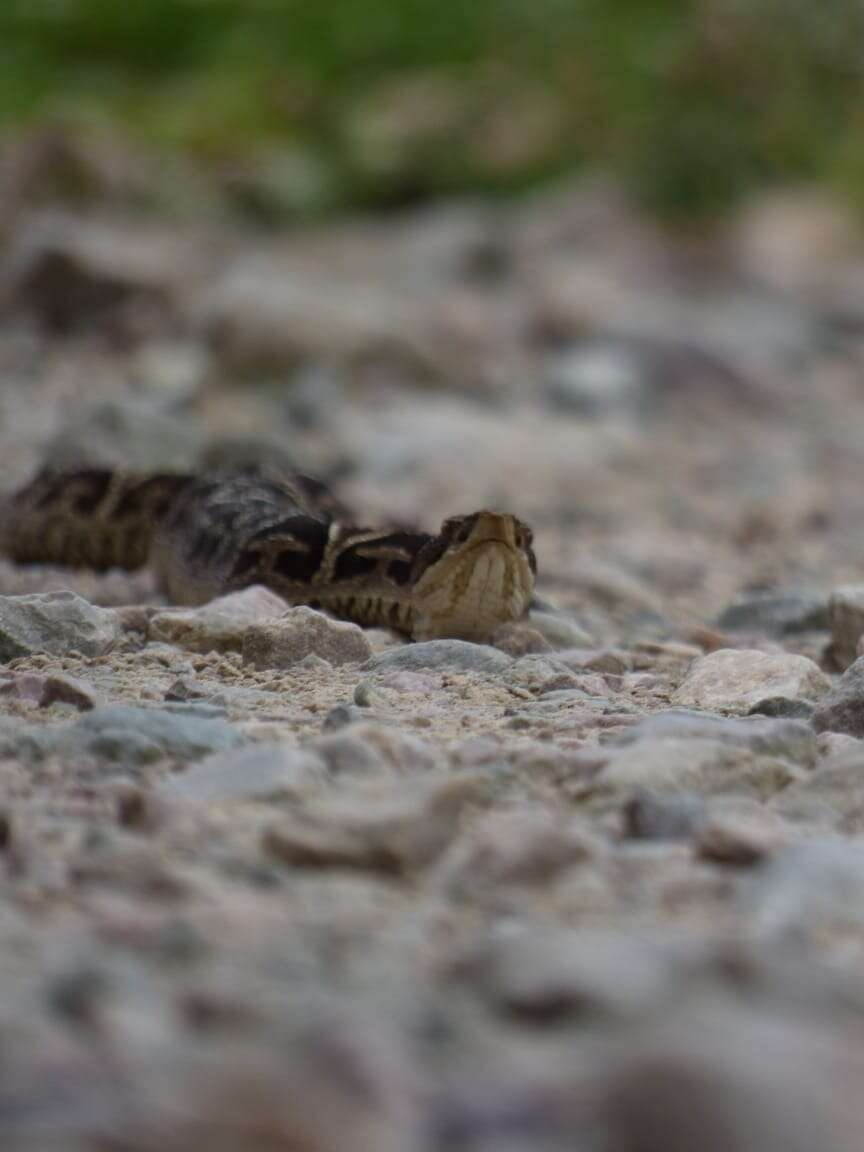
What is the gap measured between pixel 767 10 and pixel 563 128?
1.81 meters

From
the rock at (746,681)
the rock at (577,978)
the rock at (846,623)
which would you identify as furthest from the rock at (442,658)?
the rock at (577,978)

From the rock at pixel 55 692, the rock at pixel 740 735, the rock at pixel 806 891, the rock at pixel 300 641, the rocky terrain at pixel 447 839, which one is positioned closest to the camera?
the rocky terrain at pixel 447 839

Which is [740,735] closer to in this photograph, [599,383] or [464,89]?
[599,383]

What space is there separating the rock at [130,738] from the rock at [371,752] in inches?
6.8

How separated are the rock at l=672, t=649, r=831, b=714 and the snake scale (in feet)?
2.08

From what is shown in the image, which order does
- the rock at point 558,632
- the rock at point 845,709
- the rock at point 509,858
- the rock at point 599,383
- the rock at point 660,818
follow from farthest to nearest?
the rock at point 599,383 < the rock at point 558,632 < the rock at point 845,709 < the rock at point 660,818 < the rock at point 509,858

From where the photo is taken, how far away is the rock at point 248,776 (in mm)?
2891

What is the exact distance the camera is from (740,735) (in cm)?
330

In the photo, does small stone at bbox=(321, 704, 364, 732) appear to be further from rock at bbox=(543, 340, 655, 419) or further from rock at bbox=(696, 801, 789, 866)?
rock at bbox=(543, 340, 655, 419)

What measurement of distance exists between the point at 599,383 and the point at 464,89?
6263 mm

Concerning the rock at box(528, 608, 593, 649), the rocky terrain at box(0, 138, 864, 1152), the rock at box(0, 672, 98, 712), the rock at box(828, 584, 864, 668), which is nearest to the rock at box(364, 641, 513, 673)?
the rocky terrain at box(0, 138, 864, 1152)

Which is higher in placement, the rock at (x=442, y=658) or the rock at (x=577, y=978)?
the rock at (x=442, y=658)

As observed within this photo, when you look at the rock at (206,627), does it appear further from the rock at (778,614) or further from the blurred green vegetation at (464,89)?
the blurred green vegetation at (464,89)

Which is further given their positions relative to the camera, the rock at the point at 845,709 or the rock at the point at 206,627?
the rock at the point at 206,627
